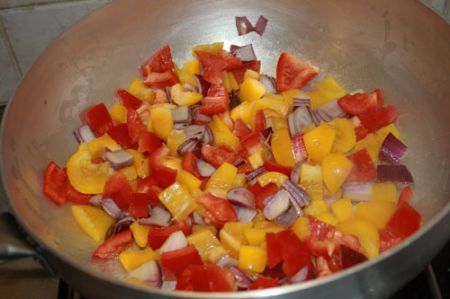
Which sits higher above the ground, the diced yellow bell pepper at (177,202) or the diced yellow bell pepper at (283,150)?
the diced yellow bell pepper at (283,150)

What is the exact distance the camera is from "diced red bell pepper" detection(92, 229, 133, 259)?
1.22 meters

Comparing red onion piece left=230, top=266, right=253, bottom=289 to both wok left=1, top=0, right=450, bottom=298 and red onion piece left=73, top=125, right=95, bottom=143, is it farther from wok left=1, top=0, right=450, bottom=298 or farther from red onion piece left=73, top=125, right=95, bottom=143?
red onion piece left=73, top=125, right=95, bottom=143

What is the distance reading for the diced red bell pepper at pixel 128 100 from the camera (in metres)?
1.46

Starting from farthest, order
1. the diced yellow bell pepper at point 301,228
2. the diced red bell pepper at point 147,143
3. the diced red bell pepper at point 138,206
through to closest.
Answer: the diced red bell pepper at point 147,143
the diced red bell pepper at point 138,206
the diced yellow bell pepper at point 301,228

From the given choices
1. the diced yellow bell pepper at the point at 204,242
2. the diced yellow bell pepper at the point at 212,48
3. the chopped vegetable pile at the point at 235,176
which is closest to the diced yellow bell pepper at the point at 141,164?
the chopped vegetable pile at the point at 235,176

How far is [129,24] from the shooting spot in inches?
58.1

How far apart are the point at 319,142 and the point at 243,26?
408 millimetres

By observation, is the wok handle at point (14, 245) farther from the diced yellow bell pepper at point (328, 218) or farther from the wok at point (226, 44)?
the diced yellow bell pepper at point (328, 218)

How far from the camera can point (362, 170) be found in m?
1.28

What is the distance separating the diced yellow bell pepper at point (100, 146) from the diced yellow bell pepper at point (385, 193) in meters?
0.57

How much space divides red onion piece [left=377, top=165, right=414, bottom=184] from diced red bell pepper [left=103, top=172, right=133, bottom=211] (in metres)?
0.52

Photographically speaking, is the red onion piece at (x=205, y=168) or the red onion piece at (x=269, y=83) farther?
the red onion piece at (x=269, y=83)

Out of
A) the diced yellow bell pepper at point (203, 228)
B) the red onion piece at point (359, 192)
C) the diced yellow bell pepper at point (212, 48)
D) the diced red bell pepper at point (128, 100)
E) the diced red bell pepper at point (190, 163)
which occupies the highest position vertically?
the diced yellow bell pepper at point (212, 48)

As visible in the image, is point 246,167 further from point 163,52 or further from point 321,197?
point 163,52
